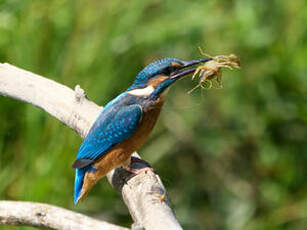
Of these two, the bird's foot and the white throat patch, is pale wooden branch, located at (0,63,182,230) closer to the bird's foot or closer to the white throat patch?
the bird's foot

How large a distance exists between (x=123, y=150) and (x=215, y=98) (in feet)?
6.33

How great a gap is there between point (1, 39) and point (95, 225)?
2302 mm

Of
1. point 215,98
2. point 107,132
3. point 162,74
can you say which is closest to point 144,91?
point 162,74

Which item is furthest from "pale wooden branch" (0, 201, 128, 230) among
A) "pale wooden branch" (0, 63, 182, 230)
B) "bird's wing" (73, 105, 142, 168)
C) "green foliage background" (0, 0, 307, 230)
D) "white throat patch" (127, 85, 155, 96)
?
"green foliage background" (0, 0, 307, 230)

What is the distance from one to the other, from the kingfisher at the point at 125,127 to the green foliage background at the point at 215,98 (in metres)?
1.01

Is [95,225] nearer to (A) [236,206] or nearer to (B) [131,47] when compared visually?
(B) [131,47]

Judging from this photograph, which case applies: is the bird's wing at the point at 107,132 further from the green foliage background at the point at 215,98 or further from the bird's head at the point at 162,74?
the green foliage background at the point at 215,98

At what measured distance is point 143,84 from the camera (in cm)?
323

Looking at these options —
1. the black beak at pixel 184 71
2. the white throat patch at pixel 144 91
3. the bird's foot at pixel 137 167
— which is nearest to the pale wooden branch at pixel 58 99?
the bird's foot at pixel 137 167

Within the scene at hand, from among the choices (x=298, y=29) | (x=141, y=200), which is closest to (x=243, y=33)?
(x=298, y=29)

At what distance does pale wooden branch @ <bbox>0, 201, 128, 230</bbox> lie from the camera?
2.30 m

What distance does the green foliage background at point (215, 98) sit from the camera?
433cm

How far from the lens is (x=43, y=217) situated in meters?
2.45

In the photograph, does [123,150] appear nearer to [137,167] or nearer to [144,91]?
[137,167]
